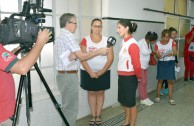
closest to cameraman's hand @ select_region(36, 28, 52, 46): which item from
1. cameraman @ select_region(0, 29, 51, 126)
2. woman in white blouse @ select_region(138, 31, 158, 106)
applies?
cameraman @ select_region(0, 29, 51, 126)

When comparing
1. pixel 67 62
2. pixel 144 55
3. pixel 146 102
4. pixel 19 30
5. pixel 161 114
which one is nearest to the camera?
pixel 19 30

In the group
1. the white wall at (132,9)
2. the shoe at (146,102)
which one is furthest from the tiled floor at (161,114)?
the white wall at (132,9)

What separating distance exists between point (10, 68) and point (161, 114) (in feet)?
9.51

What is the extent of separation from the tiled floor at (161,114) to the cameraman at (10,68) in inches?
71.3

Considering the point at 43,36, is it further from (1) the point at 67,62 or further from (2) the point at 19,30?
(1) the point at 67,62

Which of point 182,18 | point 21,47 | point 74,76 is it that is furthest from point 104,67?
point 182,18

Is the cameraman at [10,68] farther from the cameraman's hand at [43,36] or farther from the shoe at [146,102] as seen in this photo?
the shoe at [146,102]

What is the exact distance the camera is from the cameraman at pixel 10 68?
4.31 feet

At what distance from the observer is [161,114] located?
12.0ft

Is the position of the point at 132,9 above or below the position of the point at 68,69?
above

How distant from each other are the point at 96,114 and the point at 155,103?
1.53 m

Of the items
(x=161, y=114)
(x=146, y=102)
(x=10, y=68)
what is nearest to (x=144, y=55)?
(x=146, y=102)

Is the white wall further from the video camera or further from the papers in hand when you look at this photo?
the video camera

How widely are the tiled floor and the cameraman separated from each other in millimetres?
1810
